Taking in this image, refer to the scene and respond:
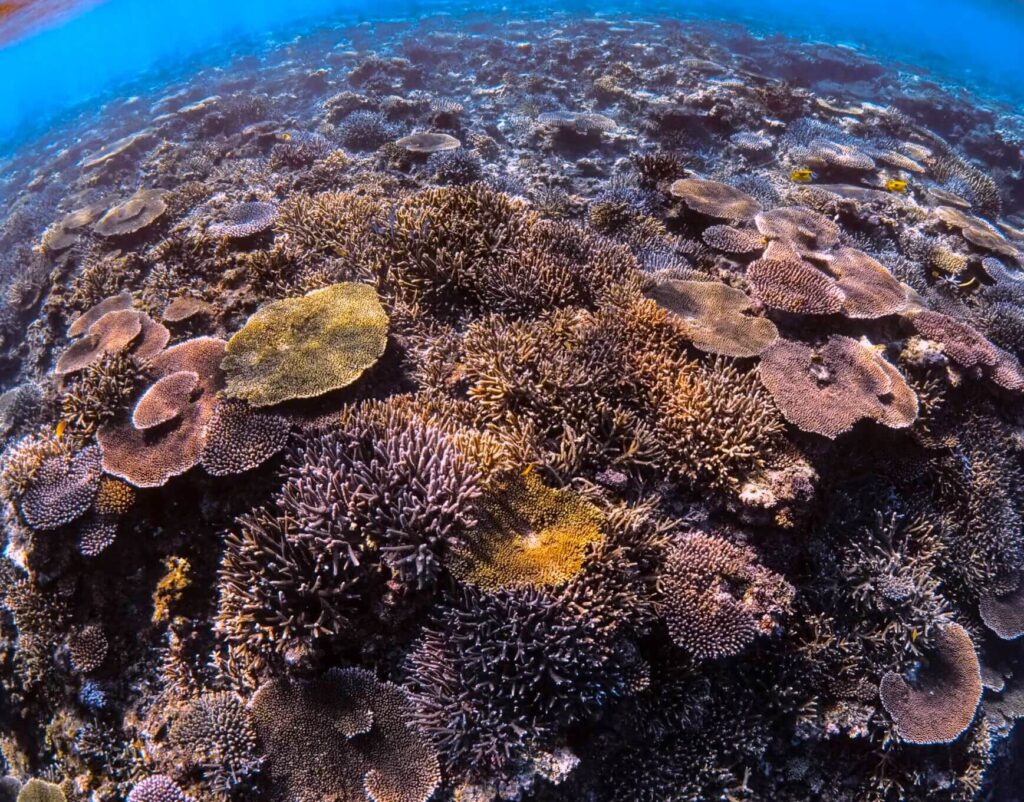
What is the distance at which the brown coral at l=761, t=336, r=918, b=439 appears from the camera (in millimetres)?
4469

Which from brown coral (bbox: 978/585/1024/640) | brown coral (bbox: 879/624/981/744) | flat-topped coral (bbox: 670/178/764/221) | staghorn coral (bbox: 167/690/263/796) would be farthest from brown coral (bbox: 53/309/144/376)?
brown coral (bbox: 978/585/1024/640)

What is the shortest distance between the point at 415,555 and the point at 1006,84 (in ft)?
156

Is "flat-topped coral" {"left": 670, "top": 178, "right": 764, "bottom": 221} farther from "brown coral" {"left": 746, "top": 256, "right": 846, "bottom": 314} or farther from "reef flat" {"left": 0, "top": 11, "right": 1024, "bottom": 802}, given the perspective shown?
"brown coral" {"left": 746, "top": 256, "right": 846, "bottom": 314}

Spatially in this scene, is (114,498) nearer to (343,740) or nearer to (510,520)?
(343,740)

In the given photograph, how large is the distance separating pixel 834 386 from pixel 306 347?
4712 mm

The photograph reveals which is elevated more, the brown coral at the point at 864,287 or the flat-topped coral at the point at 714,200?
the flat-topped coral at the point at 714,200

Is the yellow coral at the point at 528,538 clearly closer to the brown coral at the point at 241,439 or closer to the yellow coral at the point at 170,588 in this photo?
the brown coral at the point at 241,439

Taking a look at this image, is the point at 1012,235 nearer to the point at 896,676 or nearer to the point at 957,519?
the point at 957,519

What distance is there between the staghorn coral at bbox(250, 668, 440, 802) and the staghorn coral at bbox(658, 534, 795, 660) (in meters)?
1.92

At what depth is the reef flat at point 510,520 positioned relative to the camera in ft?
11.5

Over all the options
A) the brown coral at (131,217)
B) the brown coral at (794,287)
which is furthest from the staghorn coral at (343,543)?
the brown coral at (131,217)

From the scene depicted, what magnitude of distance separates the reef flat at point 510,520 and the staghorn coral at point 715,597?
0.09 feet

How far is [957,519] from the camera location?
5324 mm

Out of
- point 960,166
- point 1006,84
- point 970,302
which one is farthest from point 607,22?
point 1006,84
